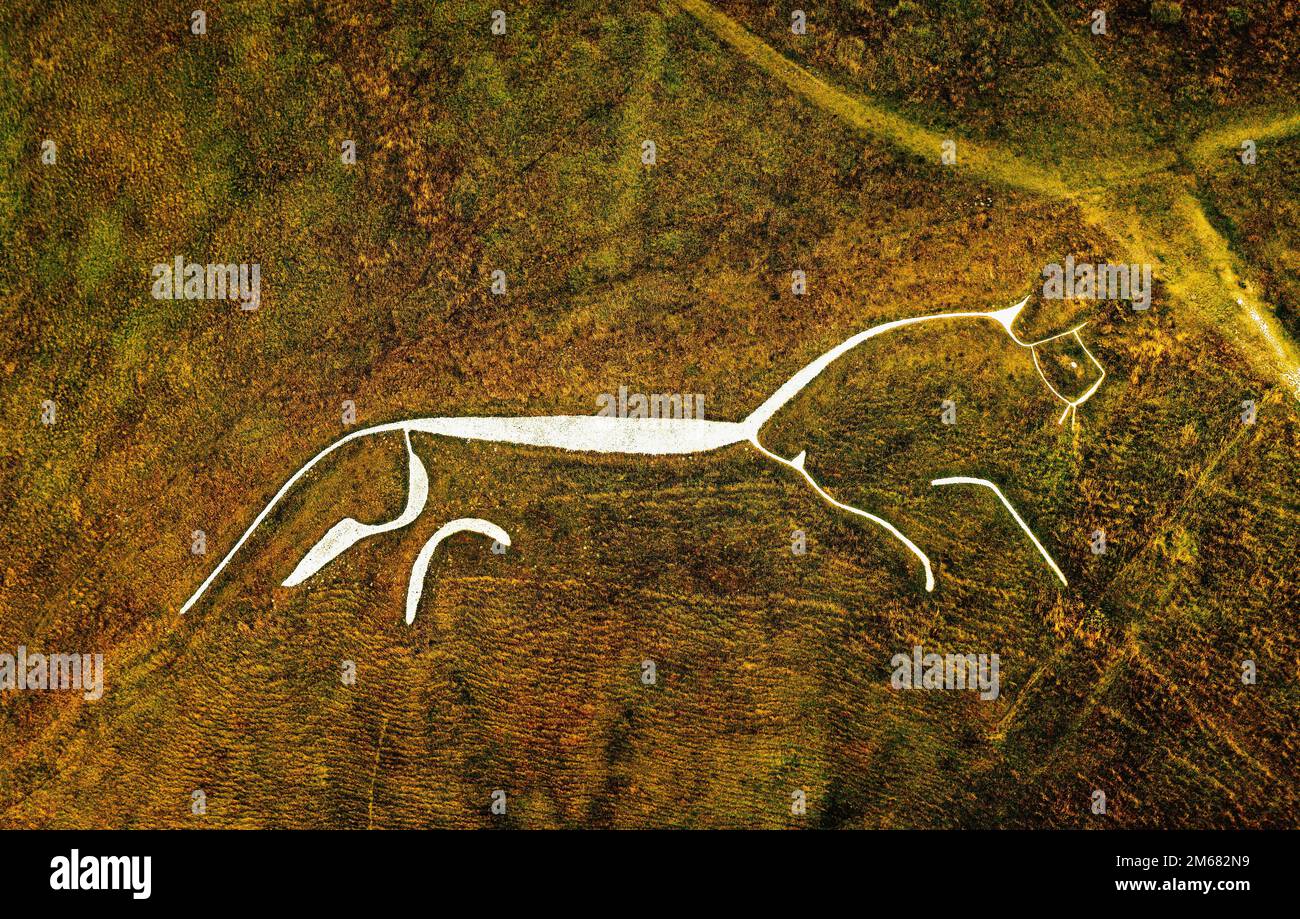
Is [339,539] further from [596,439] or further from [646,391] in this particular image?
[646,391]

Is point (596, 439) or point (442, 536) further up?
point (596, 439)

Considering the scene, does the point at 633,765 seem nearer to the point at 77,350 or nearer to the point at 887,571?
the point at 887,571

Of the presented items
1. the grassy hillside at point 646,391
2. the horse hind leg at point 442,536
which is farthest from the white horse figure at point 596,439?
the grassy hillside at point 646,391

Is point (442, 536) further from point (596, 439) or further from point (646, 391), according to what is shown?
point (646, 391)

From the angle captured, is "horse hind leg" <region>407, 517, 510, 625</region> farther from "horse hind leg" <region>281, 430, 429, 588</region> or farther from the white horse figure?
"horse hind leg" <region>281, 430, 429, 588</region>

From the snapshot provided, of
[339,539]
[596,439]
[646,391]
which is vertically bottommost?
[339,539]

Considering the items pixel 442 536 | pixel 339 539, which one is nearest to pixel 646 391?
pixel 442 536

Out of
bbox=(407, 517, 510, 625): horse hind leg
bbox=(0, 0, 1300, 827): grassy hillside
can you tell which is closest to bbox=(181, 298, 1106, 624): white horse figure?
bbox=(407, 517, 510, 625): horse hind leg
